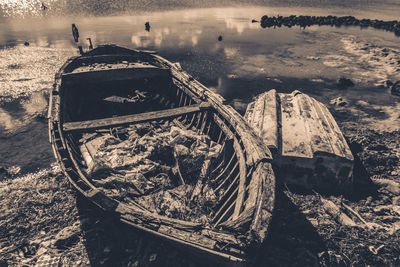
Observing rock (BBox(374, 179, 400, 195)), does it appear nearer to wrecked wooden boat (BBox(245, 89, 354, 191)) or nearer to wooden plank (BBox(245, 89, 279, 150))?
wrecked wooden boat (BBox(245, 89, 354, 191))

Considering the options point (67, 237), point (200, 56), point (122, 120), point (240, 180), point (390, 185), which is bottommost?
point (67, 237)

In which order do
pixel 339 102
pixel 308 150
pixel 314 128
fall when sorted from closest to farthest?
Result: pixel 308 150 < pixel 314 128 < pixel 339 102

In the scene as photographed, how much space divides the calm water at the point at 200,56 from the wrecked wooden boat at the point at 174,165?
2648 mm

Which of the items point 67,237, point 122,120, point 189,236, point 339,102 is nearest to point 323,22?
point 339,102

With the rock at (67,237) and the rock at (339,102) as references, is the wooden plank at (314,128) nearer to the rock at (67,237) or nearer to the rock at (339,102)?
the rock at (339,102)

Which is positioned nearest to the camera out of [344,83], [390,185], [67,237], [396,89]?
[67,237]

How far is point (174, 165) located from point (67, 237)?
289 centimetres

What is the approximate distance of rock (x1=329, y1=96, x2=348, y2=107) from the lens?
440 inches

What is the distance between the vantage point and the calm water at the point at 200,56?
10.1 meters

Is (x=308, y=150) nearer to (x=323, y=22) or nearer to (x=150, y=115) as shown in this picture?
(x=150, y=115)

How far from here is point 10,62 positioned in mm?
15195

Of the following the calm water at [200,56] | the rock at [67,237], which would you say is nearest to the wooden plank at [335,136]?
the calm water at [200,56]

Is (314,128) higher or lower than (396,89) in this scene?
higher

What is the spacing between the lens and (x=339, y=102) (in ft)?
36.8
